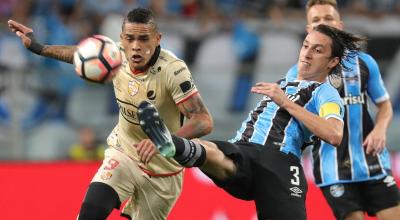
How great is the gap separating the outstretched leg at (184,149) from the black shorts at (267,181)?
9 cm

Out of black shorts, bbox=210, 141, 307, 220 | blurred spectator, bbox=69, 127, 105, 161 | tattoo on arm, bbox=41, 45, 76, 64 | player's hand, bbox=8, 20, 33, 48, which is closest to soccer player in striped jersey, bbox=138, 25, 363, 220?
black shorts, bbox=210, 141, 307, 220

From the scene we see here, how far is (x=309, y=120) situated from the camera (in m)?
5.88

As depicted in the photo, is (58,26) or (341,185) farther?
(58,26)

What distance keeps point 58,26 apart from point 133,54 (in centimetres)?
515

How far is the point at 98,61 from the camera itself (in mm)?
5895

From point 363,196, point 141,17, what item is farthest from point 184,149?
point 363,196

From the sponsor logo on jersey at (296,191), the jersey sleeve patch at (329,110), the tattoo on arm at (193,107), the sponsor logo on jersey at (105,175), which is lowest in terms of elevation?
the sponsor logo on jersey at (105,175)

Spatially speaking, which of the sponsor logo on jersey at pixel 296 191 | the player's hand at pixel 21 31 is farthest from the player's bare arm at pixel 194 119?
the player's hand at pixel 21 31

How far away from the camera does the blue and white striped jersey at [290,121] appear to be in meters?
6.16

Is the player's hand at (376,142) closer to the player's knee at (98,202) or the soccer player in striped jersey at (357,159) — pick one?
the soccer player in striped jersey at (357,159)

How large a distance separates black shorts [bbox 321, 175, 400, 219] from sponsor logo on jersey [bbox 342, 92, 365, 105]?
0.65m

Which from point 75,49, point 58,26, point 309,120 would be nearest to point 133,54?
point 75,49

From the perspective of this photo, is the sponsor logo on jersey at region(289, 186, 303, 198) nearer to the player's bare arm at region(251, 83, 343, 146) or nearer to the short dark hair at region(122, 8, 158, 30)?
the player's bare arm at region(251, 83, 343, 146)

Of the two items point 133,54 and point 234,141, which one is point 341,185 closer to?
point 234,141
